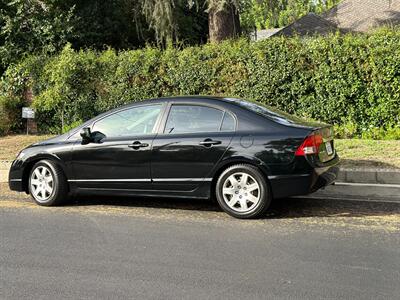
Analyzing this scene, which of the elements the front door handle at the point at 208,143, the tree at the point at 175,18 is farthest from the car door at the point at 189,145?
the tree at the point at 175,18

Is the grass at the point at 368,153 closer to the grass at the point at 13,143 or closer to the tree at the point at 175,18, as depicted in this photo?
the grass at the point at 13,143

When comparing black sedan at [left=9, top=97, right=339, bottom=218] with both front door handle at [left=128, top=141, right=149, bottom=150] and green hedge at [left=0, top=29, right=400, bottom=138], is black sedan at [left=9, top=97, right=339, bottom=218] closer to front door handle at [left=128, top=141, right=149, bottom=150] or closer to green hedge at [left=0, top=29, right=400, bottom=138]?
front door handle at [left=128, top=141, right=149, bottom=150]

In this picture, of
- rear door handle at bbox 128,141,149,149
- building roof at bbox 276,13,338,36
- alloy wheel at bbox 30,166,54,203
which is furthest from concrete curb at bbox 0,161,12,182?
building roof at bbox 276,13,338,36

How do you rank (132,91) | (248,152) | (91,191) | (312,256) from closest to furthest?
(312,256) → (248,152) → (91,191) → (132,91)

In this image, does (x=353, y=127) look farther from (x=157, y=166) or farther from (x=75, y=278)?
(x=75, y=278)

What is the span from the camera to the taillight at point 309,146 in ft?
19.9

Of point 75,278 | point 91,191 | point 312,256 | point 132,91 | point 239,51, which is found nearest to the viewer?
point 75,278

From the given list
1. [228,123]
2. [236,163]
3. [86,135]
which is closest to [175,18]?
[86,135]

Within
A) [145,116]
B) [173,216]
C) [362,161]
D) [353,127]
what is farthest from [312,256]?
[353,127]

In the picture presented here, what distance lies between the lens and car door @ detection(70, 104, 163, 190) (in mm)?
6734

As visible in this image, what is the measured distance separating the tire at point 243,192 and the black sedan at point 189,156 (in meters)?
0.01

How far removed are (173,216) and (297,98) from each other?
658 cm

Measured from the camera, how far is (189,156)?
6.46m

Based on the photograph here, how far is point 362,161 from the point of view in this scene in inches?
342
